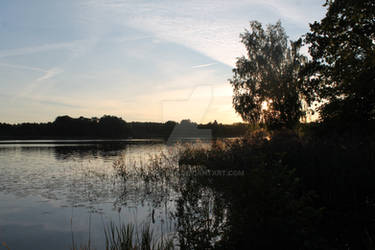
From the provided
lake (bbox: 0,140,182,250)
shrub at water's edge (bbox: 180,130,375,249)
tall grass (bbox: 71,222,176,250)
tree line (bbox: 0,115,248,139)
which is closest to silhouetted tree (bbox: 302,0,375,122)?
shrub at water's edge (bbox: 180,130,375,249)

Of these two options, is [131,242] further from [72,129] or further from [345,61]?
[72,129]

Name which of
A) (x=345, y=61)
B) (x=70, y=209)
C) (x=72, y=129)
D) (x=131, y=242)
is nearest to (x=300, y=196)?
(x=131, y=242)

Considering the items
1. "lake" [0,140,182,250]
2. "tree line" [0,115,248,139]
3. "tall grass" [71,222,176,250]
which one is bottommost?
"lake" [0,140,182,250]

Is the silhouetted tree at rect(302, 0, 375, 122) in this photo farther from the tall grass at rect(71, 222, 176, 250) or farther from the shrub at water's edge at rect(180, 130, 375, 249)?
the tall grass at rect(71, 222, 176, 250)

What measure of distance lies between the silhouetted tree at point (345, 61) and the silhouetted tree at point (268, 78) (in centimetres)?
990

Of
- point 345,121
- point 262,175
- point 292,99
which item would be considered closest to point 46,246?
point 262,175

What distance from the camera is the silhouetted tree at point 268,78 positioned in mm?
30484

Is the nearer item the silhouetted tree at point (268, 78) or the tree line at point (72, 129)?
the silhouetted tree at point (268, 78)

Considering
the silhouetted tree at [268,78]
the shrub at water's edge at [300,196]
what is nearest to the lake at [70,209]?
the shrub at water's edge at [300,196]

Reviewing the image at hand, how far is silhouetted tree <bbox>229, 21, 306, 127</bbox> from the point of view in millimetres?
30484

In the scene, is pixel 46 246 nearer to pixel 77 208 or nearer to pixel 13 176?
pixel 77 208

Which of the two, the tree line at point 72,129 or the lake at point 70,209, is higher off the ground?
the tree line at point 72,129

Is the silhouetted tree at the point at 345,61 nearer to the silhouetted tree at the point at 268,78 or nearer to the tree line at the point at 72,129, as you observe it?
the silhouetted tree at the point at 268,78

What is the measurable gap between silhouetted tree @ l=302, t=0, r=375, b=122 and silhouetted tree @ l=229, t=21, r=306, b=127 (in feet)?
32.5
